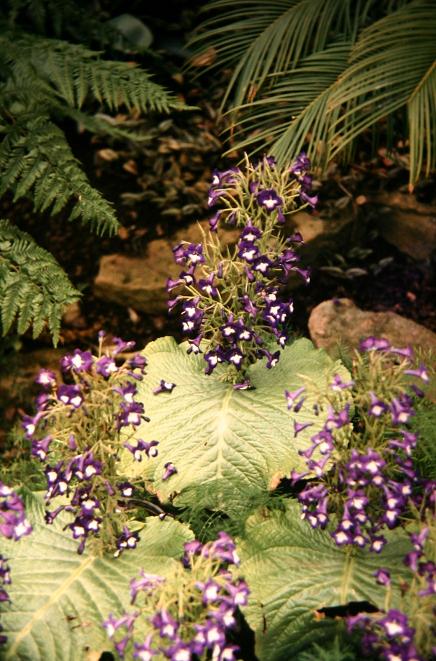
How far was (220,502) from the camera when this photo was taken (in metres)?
2.71

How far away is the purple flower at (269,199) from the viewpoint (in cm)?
276

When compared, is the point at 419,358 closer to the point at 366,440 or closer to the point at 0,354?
the point at 366,440

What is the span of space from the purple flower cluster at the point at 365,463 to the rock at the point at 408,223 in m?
2.26

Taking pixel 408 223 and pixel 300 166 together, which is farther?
pixel 408 223

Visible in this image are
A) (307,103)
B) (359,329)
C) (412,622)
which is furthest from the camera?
(307,103)

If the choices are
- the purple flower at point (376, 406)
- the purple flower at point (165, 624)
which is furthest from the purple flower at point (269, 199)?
the purple flower at point (165, 624)

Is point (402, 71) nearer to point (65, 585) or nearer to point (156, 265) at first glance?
point (156, 265)

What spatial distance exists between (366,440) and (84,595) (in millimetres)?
981

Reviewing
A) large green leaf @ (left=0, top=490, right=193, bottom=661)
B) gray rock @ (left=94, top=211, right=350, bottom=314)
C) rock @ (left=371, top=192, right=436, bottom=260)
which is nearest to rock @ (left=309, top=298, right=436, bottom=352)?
gray rock @ (left=94, top=211, right=350, bottom=314)

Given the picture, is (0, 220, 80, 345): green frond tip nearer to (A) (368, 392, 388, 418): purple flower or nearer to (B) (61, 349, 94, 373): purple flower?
(B) (61, 349, 94, 373): purple flower

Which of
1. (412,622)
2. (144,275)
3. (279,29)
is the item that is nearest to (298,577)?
(412,622)

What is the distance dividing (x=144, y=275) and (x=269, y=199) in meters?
1.72

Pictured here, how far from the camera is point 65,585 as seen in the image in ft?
8.21

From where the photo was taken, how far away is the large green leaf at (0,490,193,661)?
2.36 m
